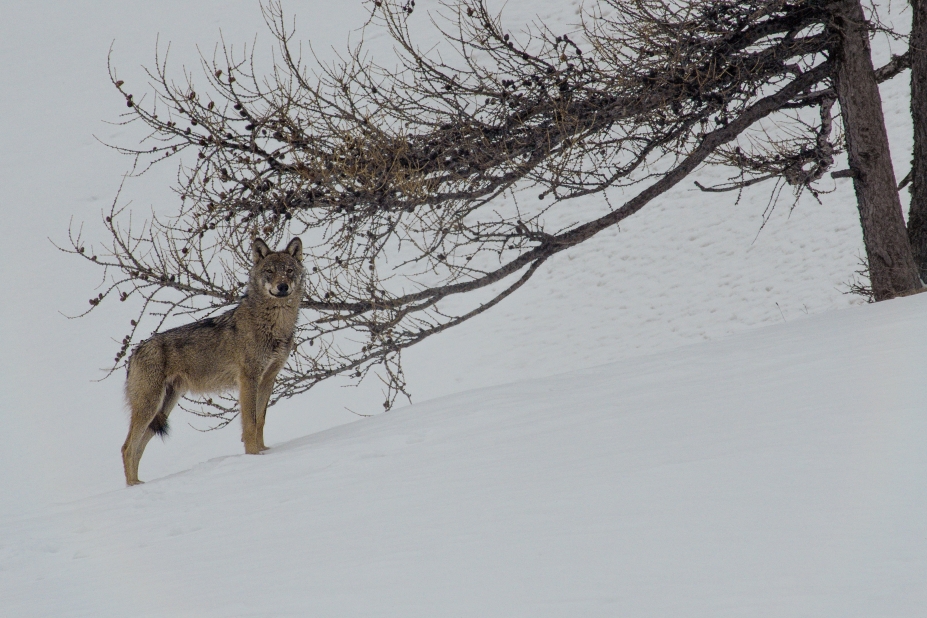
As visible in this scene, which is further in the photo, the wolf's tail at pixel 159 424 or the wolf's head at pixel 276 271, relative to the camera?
the wolf's tail at pixel 159 424

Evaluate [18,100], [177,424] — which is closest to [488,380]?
[177,424]

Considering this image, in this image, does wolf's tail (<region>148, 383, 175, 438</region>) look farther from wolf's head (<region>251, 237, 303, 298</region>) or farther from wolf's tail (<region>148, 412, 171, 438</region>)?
wolf's head (<region>251, 237, 303, 298</region>)

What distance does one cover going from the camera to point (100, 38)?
35.4 metres

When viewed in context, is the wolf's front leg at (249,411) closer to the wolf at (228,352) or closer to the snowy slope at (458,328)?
the wolf at (228,352)

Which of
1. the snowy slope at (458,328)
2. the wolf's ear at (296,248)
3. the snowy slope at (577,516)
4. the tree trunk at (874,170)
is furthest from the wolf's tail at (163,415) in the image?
the tree trunk at (874,170)

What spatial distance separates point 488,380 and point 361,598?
14.8 m

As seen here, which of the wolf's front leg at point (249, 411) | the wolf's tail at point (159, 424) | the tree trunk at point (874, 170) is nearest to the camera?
the wolf's front leg at point (249, 411)

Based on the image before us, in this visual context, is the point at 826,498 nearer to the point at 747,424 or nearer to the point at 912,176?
the point at 747,424

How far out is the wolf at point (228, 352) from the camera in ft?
26.7

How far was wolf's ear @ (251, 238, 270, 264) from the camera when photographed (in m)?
7.93

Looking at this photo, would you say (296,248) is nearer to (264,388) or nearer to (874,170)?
(264,388)

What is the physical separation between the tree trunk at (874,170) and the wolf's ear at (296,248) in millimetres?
5824

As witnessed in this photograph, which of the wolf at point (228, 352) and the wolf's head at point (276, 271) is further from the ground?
the wolf's head at point (276, 271)

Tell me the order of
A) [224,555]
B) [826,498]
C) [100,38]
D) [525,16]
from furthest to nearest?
[100,38], [525,16], [224,555], [826,498]
